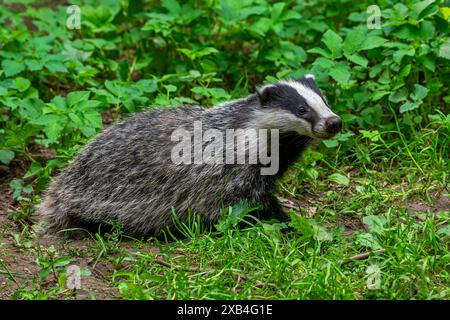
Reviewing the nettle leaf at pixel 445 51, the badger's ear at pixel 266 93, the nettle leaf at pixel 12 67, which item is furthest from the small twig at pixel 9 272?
the nettle leaf at pixel 445 51

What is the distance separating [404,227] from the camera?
6.20 meters

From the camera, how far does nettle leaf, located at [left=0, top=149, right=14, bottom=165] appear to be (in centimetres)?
786

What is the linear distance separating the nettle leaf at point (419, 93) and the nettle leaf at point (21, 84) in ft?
12.6

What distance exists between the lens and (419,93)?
7887mm

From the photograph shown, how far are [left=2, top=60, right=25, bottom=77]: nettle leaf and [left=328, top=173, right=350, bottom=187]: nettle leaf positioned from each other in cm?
338

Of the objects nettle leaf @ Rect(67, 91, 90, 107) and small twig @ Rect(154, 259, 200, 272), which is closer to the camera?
small twig @ Rect(154, 259, 200, 272)

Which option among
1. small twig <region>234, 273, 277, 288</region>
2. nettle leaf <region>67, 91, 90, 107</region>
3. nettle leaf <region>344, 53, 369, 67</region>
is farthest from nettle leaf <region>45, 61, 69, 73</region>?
small twig <region>234, 273, 277, 288</region>

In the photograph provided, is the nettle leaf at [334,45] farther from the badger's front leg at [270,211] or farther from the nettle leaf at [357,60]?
the badger's front leg at [270,211]

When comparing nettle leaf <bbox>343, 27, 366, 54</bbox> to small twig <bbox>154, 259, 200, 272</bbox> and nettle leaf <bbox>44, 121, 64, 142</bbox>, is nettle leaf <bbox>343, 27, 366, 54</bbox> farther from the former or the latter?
small twig <bbox>154, 259, 200, 272</bbox>

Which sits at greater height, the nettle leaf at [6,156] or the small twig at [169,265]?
the nettle leaf at [6,156]

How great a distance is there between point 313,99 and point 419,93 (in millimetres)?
1600

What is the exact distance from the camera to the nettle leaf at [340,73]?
773 cm

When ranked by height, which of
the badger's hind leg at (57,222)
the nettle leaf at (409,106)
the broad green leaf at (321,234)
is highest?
the nettle leaf at (409,106)
